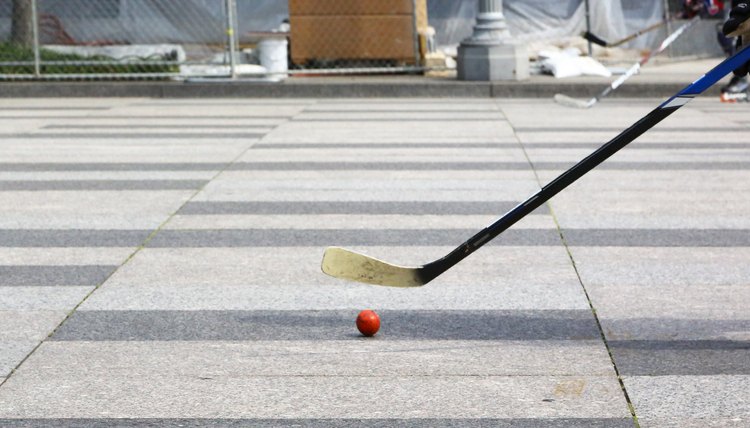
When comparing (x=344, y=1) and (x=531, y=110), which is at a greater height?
(x=344, y=1)

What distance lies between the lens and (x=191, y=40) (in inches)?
689

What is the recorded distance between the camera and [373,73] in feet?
59.2

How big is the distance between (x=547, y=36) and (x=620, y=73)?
306 cm

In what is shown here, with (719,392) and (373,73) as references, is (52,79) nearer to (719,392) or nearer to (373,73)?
(373,73)

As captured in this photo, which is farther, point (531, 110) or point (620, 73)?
point (620, 73)

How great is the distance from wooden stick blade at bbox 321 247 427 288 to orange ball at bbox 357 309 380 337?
0.21 metres

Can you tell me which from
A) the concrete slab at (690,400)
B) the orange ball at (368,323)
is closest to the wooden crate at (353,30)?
the orange ball at (368,323)

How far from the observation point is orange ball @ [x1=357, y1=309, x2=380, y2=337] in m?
5.08

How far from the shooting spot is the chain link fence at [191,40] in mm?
17141

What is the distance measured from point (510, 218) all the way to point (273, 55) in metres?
12.5

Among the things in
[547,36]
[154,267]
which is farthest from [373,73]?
[154,267]

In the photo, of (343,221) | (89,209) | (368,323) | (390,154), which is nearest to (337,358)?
(368,323)

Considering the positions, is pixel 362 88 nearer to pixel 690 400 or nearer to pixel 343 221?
pixel 343 221

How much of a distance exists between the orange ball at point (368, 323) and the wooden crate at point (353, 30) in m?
12.6
